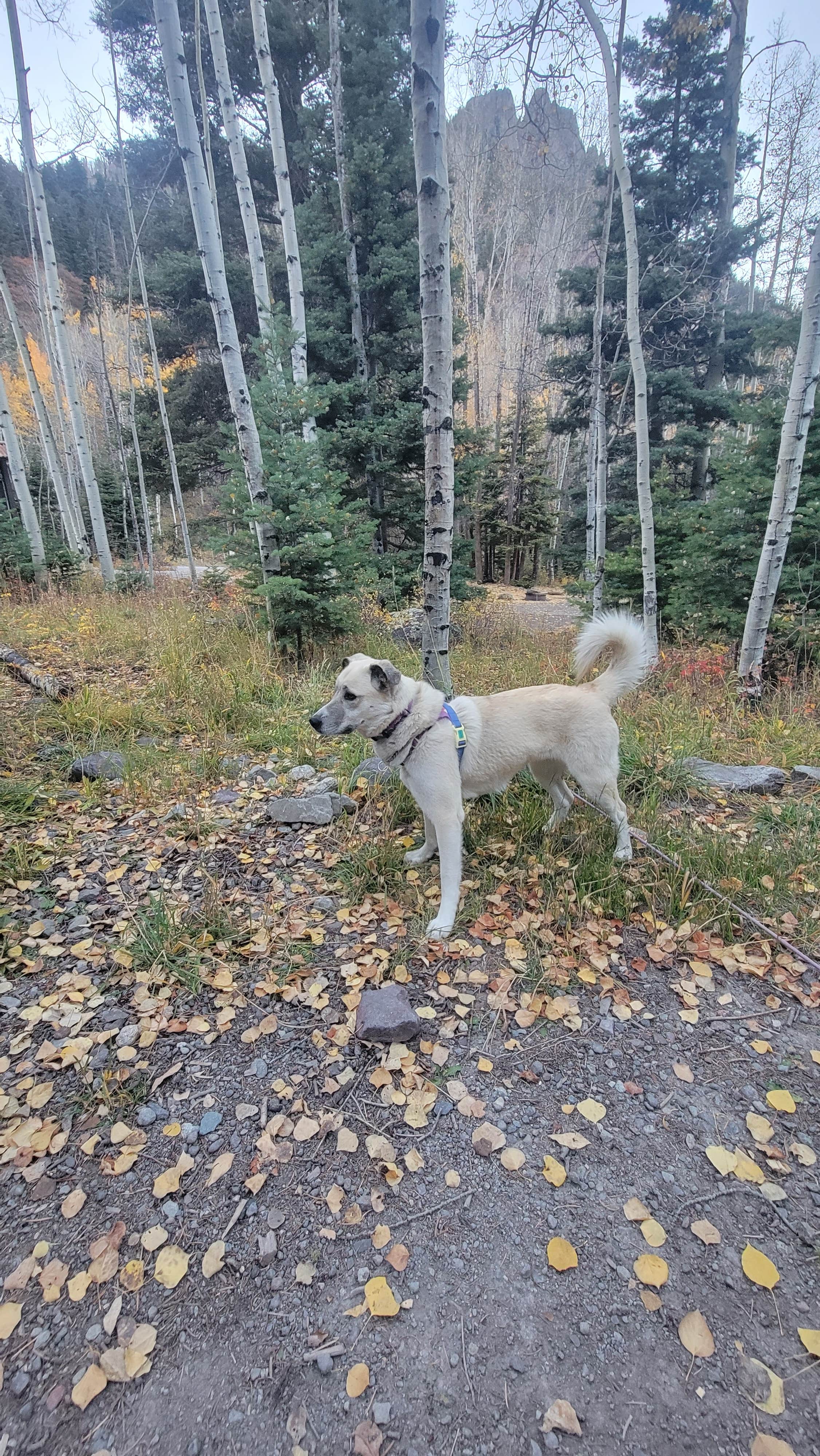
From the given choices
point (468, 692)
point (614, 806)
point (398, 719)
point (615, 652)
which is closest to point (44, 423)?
point (468, 692)

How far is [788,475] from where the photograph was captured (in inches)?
231

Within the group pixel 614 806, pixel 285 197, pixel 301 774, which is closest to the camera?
pixel 614 806

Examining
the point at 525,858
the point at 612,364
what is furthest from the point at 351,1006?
the point at 612,364

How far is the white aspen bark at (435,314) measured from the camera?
369cm

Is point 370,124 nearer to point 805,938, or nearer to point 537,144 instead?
point 537,144

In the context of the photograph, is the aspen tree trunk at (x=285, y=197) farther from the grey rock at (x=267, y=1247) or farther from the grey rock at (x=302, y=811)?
the grey rock at (x=267, y=1247)

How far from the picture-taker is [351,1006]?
8.54 ft

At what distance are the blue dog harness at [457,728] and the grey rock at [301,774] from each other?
1.76 m

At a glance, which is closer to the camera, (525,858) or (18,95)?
(525,858)

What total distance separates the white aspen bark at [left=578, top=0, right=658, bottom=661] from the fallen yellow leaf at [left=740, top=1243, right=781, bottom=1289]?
21.8ft

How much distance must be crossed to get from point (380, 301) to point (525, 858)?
13501 millimetres

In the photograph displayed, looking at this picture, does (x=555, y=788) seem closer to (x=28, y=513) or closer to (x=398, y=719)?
(x=398, y=719)

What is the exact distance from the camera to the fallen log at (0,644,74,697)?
532 cm

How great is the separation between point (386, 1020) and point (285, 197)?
1248 centimetres
